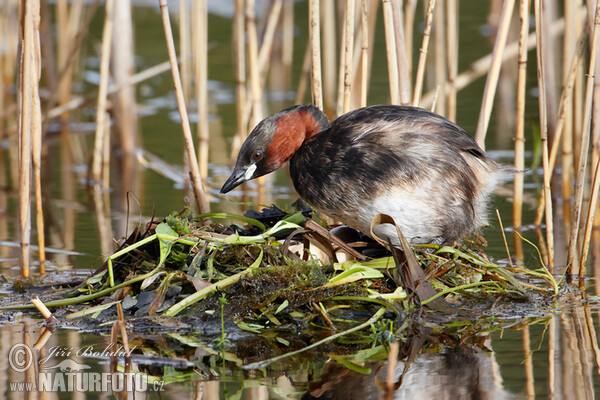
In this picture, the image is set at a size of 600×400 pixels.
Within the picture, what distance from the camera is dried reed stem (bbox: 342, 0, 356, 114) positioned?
4734mm

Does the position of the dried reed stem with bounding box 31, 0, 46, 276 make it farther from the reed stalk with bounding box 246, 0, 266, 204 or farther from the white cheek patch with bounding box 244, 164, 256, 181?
the reed stalk with bounding box 246, 0, 266, 204

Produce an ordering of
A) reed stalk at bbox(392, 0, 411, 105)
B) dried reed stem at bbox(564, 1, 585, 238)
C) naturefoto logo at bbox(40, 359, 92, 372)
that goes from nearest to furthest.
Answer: naturefoto logo at bbox(40, 359, 92, 372) → reed stalk at bbox(392, 0, 411, 105) → dried reed stem at bbox(564, 1, 585, 238)

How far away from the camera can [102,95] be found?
6.70m

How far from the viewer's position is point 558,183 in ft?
22.2

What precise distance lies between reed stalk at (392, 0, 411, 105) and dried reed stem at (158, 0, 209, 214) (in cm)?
135

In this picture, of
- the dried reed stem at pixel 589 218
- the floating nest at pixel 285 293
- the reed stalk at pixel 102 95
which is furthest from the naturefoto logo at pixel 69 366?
the reed stalk at pixel 102 95

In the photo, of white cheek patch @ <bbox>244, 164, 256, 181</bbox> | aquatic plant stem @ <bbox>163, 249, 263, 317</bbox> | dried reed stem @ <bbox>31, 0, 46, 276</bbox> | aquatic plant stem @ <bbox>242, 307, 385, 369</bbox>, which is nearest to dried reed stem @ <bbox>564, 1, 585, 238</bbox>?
white cheek patch @ <bbox>244, 164, 256, 181</bbox>

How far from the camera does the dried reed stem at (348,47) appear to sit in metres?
4.73

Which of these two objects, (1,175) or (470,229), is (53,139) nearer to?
(1,175)

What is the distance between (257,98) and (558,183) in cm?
260

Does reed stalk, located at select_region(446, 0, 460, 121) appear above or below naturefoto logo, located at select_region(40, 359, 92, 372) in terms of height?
above

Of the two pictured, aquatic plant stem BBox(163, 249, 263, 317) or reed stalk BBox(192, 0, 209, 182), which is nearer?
aquatic plant stem BBox(163, 249, 263, 317)

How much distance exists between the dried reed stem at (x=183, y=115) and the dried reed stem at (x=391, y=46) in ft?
4.10

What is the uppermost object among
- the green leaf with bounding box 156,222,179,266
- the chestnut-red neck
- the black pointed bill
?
the chestnut-red neck
